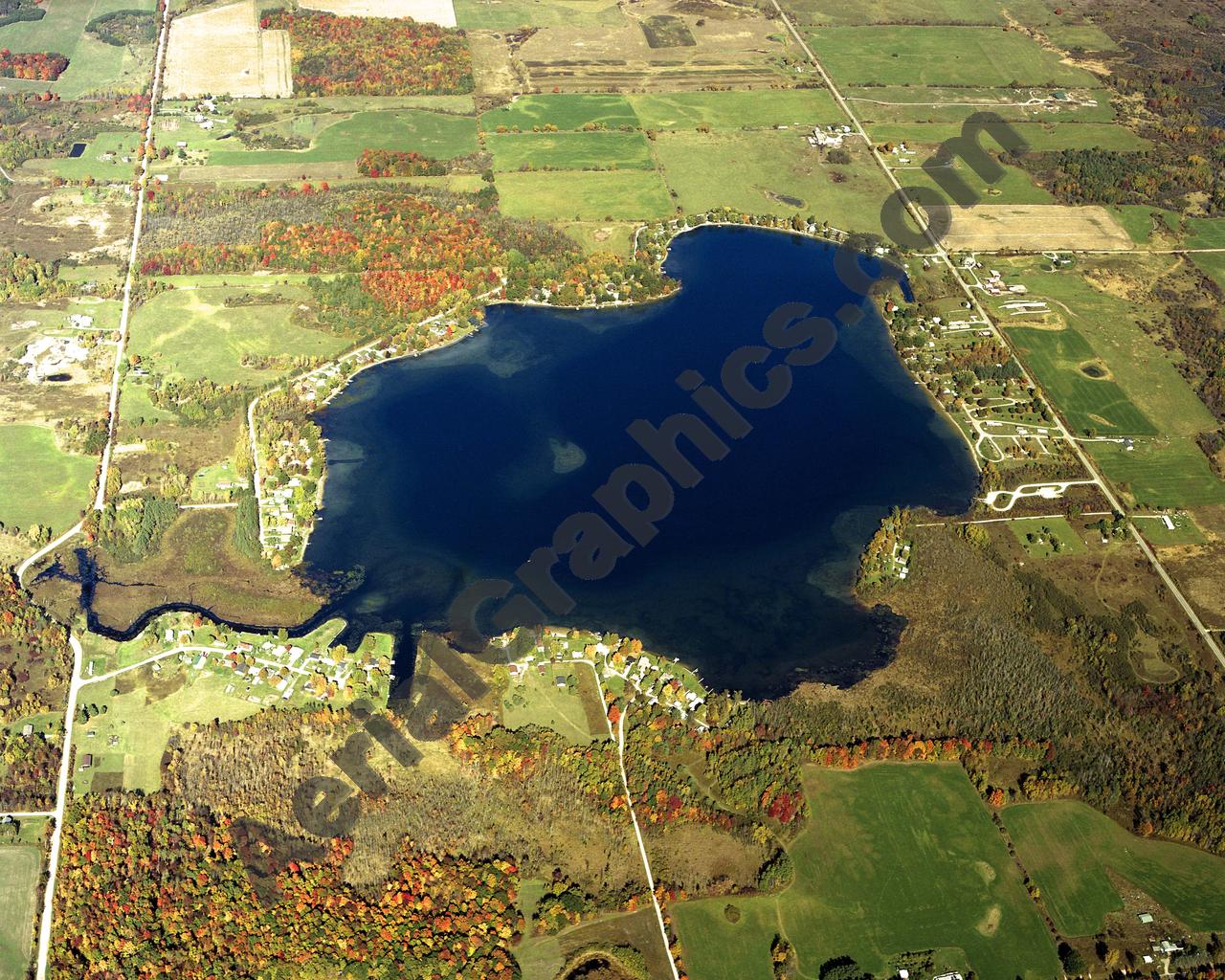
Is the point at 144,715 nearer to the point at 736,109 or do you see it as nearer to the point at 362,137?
the point at 362,137

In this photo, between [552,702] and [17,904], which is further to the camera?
[552,702]

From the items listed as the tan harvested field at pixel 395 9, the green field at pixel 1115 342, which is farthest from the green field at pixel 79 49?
the green field at pixel 1115 342

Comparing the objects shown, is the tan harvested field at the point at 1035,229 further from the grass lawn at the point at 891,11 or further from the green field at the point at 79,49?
the green field at the point at 79,49

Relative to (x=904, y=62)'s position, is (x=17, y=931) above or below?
below

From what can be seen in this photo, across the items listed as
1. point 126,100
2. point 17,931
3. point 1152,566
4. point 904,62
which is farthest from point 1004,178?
point 17,931

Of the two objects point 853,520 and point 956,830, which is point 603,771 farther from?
point 853,520

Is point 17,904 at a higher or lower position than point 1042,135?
lower

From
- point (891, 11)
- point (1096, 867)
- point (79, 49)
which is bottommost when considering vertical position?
point (1096, 867)

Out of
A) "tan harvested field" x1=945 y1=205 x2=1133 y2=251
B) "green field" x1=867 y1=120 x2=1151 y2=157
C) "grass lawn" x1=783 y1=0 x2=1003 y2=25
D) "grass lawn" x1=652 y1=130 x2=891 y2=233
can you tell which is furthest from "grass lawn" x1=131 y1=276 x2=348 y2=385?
"grass lawn" x1=783 y1=0 x2=1003 y2=25

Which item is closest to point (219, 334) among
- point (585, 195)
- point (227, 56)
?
point (585, 195)
